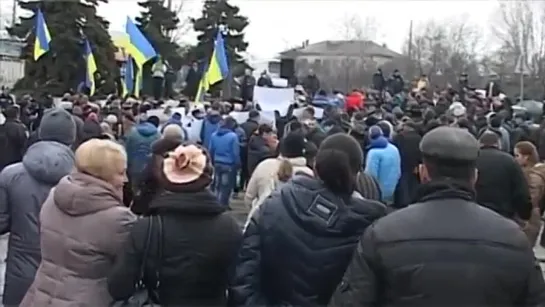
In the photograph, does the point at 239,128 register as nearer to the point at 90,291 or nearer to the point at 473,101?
the point at 473,101

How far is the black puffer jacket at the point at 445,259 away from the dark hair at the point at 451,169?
0.05m

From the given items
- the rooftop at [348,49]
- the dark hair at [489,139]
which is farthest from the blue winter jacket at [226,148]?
the rooftop at [348,49]

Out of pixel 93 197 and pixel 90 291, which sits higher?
pixel 93 197

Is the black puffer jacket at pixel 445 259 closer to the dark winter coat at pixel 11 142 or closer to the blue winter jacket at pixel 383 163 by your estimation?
the blue winter jacket at pixel 383 163

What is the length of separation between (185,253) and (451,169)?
1381 millimetres

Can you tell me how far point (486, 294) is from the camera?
3.77m

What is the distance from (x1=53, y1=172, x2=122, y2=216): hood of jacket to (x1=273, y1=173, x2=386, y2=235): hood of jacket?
905 mm

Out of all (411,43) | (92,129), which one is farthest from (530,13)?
(92,129)

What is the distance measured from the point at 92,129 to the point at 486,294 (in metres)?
9.26

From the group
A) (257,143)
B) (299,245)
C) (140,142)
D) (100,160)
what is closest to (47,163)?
(100,160)

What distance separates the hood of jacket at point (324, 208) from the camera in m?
4.74

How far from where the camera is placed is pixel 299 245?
475cm

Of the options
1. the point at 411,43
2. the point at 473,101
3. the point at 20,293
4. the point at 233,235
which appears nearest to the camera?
the point at 233,235

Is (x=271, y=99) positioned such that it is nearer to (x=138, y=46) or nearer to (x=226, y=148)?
(x=138, y=46)
